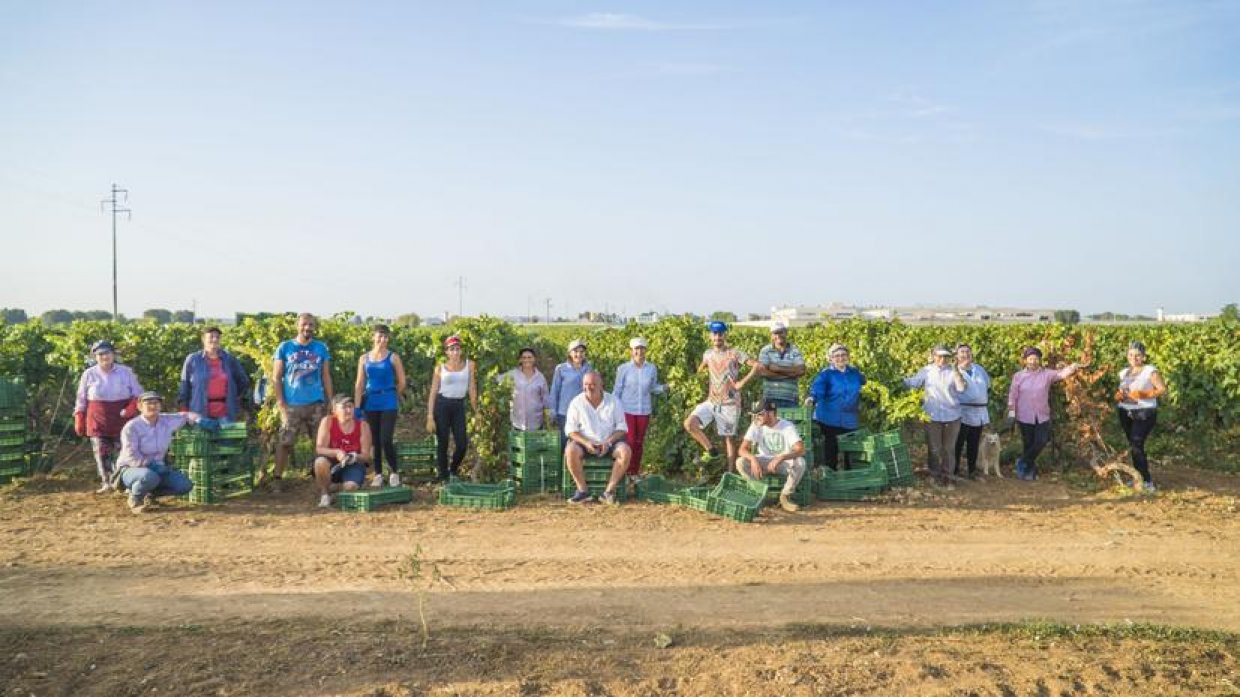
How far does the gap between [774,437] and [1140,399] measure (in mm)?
4598

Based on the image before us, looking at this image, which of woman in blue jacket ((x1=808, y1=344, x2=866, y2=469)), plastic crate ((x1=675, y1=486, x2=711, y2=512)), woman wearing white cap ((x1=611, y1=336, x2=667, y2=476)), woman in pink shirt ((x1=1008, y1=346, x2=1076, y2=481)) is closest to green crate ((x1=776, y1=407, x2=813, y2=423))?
woman in blue jacket ((x1=808, y1=344, x2=866, y2=469))

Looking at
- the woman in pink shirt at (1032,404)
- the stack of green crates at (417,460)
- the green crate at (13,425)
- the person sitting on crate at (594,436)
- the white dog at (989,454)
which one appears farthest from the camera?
the white dog at (989,454)

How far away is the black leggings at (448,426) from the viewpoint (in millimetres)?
10125

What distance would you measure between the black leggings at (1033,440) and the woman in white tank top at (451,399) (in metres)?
7.14

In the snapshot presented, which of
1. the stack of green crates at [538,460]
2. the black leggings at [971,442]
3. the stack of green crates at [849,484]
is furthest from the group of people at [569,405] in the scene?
the stack of green crates at [849,484]

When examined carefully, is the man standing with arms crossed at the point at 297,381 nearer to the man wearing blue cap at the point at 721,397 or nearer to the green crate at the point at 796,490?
the man wearing blue cap at the point at 721,397

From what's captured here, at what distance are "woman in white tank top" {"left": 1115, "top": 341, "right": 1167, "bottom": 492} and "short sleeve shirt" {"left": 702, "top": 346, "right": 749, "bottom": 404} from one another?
4790 mm

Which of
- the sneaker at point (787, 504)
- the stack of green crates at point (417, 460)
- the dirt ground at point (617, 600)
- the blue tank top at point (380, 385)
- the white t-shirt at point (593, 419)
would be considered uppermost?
the blue tank top at point (380, 385)

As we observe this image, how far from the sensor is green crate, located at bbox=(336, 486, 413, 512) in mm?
8922

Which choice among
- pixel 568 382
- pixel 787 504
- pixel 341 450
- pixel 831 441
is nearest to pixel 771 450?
pixel 787 504

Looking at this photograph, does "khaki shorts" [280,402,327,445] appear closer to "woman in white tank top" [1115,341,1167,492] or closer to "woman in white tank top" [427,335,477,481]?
"woman in white tank top" [427,335,477,481]

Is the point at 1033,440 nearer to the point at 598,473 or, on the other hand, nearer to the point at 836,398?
the point at 836,398

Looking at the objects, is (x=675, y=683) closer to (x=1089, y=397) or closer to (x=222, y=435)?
(x=222, y=435)

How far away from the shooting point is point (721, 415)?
994cm
